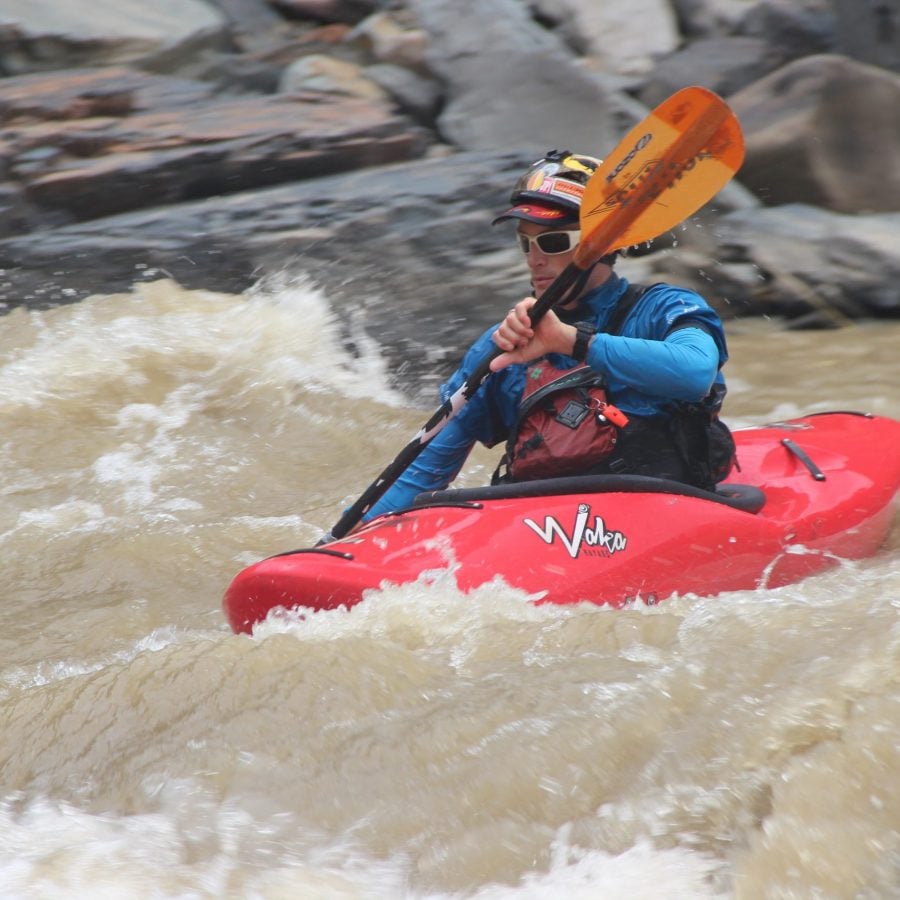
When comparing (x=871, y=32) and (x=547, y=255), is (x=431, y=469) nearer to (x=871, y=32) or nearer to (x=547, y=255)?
(x=547, y=255)

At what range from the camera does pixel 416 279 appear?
6.43 metres

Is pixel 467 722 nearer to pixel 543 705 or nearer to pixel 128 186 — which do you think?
pixel 543 705

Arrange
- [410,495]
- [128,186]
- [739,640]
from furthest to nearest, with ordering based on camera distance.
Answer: [128,186]
[410,495]
[739,640]

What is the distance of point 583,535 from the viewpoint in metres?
2.87

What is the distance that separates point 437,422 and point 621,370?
2.10 feet

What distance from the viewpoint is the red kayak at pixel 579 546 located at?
2.78 metres

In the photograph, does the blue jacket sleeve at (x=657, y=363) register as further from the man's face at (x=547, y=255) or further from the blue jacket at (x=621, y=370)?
the man's face at (x=547, y=255)

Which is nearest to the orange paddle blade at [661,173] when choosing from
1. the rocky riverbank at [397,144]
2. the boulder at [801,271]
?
the rocky riverbank at [397,144]

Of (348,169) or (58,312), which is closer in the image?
(58,312)

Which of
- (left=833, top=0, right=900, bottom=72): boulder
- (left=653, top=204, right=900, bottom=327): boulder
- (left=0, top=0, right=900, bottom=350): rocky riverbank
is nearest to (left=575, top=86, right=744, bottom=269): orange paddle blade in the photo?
(left=0, top=0, right=900, bottom=350): rocky riverbank

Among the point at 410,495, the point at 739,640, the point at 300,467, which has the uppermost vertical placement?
the point at 739,640

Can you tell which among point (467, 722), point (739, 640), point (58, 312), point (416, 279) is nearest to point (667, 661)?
point (739, 640)

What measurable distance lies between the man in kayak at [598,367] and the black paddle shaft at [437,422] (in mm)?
80

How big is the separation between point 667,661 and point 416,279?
4127 mm
